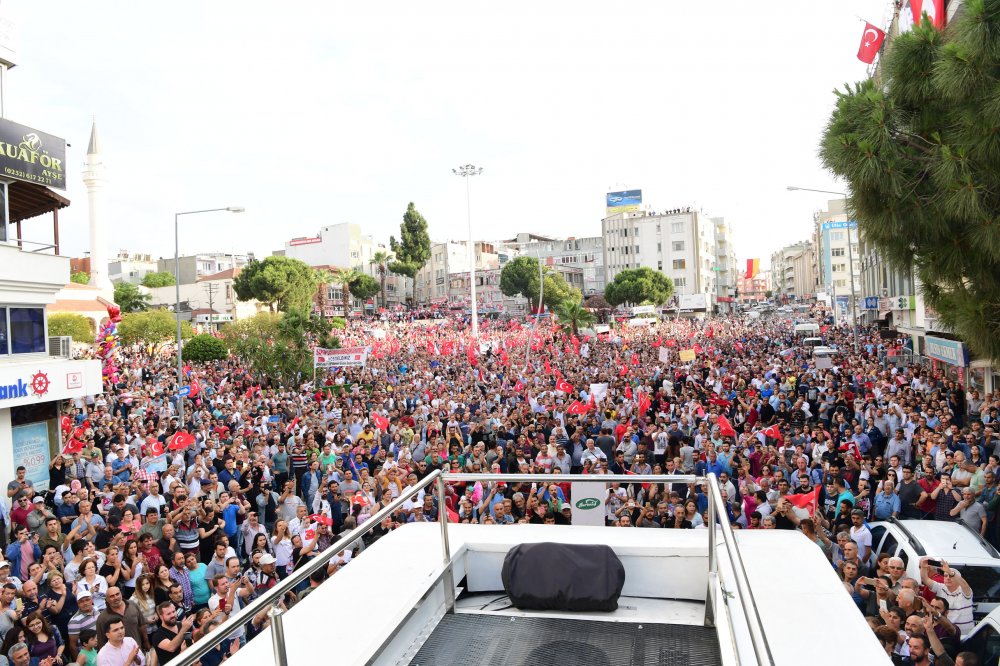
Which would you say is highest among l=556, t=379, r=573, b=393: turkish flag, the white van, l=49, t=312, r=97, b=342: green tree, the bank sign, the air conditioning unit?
the bank sign

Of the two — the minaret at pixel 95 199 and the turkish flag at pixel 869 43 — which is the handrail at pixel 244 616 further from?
the minaret at pixel 95 199

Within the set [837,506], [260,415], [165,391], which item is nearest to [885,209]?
[837,506]

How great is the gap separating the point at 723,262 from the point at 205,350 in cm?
9359

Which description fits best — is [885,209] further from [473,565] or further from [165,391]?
[165,391]

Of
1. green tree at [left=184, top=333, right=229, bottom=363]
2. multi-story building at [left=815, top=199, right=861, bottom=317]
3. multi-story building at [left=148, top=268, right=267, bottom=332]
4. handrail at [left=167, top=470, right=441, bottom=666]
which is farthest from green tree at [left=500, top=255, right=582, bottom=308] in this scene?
handrail at [left=167, top=470, right=441, bottom=666]

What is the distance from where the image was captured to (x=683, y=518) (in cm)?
864

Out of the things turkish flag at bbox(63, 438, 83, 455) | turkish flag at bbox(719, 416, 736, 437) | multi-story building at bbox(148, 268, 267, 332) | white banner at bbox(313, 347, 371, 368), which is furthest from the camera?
multi-story building at bbox(148, 268, 267, 332)

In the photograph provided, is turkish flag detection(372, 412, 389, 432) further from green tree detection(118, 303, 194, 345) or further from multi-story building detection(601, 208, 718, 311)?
multi-story building detection(601, 208, 718, 311)

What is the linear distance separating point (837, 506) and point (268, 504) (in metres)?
7.92

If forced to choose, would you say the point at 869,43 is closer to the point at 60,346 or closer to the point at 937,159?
the point at 937,159

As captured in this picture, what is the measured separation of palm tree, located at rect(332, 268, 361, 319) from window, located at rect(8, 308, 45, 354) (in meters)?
74.3

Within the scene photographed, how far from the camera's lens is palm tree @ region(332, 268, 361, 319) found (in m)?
93.1

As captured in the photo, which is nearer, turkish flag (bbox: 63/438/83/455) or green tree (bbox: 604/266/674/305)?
turkish flag (bbox: 63/438/83/455)

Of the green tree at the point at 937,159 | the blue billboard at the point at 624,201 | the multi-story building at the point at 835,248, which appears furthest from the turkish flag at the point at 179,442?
the blue billboard at the point at 624,201
